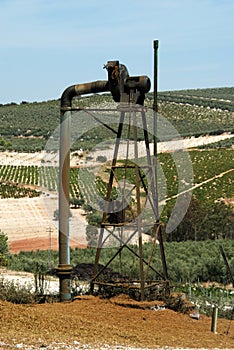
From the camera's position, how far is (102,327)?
9914 millimetres

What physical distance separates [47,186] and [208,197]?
15.3m

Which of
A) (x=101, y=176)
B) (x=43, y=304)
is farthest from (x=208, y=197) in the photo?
(x=43, y=304)

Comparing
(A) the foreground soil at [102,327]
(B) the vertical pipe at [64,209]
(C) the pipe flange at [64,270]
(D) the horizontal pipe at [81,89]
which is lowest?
(A) the foreground soil at [102,327]

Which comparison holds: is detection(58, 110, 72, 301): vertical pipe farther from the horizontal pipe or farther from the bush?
the bush

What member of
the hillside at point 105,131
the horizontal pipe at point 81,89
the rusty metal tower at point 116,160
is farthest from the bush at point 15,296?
the hillside at point 105,131

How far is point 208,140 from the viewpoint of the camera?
329 feet

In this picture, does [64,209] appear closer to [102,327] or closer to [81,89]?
[81,89]

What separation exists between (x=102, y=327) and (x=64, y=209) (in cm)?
354

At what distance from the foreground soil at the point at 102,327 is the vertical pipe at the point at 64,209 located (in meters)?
0.79

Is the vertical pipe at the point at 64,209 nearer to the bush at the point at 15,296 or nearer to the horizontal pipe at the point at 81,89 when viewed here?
the horizontal pipe at the point at 81,89

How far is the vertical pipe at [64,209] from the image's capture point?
1283cm

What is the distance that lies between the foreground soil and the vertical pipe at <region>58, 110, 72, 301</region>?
Result: 2.61ft

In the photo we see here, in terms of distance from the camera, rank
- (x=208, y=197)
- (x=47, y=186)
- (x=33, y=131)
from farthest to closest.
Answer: (x=33, y=131) < (x=47, y=186) < (x=208, y=197)

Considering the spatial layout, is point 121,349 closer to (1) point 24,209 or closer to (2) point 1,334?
(2) point 1,334
